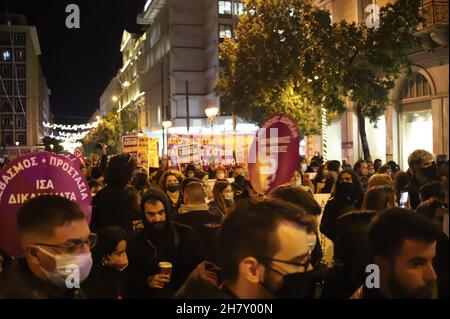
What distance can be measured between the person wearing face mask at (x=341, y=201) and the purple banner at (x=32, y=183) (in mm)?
3166

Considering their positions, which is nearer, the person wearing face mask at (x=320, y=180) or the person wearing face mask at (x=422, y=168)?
the person wearing face mask at (x=422, y=168)

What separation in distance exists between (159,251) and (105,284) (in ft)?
2.62

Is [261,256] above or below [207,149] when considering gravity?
below

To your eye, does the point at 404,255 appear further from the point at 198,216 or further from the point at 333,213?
the point at 333,213

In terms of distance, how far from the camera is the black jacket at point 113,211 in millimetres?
5961

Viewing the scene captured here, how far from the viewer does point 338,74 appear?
1911 cm

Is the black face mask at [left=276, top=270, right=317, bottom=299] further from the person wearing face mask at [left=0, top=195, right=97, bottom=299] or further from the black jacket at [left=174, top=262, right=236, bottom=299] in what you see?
the person wearing face mask at [left=0, top=195, right=97, bottom=299]

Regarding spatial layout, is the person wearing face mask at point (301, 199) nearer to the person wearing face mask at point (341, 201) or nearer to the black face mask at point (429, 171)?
the person wearing face mask at point (341, 201)

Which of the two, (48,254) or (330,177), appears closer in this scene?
(48,254)

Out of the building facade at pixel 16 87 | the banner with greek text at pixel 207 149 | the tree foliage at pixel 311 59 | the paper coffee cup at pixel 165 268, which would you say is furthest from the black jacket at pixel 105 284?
the building facade at pixel 16 87

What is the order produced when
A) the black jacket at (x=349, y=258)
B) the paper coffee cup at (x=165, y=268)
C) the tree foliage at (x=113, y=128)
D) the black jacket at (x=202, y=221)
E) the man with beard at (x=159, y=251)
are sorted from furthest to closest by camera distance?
the tree foliage at (x=113, y=128), the black jacket at (x=202, y=221), the man with beard at (x=159, y=251), the paper coffee cup at (x=165, y=268), the black jacket at (x=349, y=258)

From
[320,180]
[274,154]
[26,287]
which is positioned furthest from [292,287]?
[320,180]

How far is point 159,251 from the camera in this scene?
15.4ft
